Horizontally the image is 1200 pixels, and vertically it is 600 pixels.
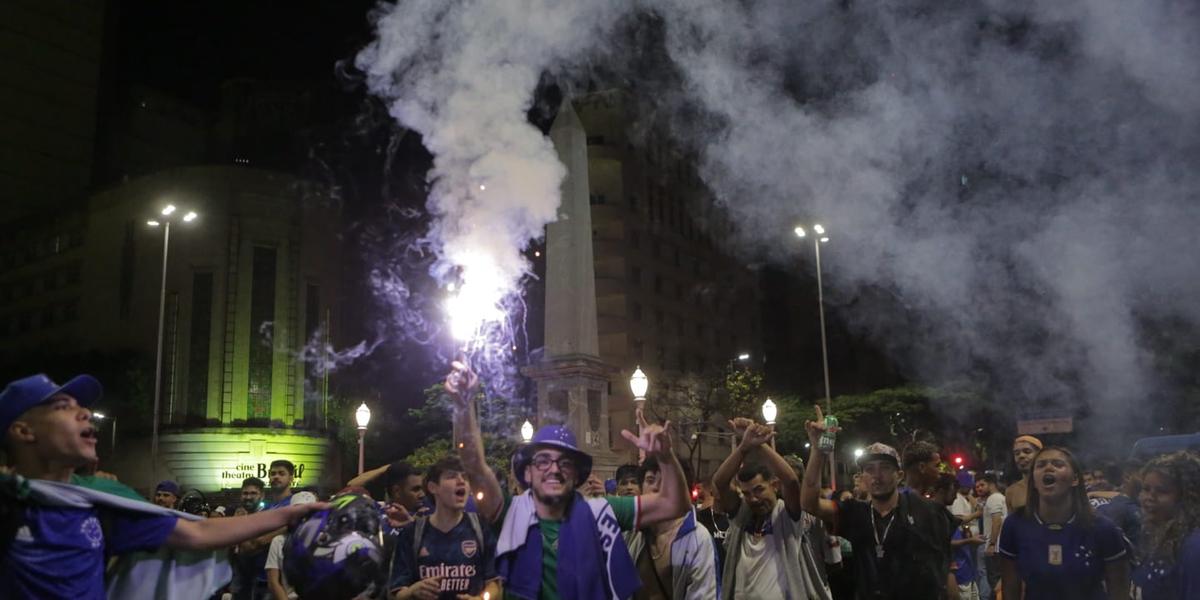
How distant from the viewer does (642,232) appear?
64375 millimetres

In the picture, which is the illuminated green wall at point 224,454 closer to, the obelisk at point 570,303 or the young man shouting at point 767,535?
the obelisk at point 570,303

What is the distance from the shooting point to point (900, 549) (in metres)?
6.53

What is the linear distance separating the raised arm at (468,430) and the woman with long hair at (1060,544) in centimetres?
335

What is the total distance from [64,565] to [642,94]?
67.0 meters

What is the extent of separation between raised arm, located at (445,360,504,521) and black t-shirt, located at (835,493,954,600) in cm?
280

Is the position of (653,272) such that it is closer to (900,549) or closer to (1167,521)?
(900,549)

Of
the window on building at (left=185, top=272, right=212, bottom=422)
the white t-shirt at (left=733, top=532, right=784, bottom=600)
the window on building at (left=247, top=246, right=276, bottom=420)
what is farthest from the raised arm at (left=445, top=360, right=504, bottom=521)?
the window on building at (left=185, top=272, right=212, bottom=422)

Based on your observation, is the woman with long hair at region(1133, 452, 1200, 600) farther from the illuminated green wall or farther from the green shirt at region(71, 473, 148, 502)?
the illuminated green wall

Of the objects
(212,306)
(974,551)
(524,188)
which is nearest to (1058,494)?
(974,551)

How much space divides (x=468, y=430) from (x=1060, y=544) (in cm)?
365

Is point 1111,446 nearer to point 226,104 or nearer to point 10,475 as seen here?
point 10,475

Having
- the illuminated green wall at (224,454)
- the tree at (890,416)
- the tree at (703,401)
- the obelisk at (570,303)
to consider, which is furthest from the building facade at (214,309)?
the obelisk at (570,303)

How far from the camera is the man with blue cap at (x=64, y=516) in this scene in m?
3.45

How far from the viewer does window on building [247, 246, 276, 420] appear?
51812 millimetres
